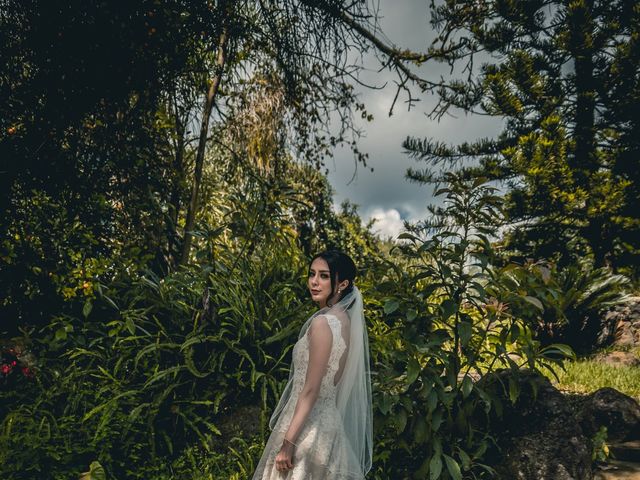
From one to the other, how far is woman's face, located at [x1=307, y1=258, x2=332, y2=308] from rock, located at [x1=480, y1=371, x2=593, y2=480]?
1.35 metres

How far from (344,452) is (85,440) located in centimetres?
Result: 211

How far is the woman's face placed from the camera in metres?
2.72

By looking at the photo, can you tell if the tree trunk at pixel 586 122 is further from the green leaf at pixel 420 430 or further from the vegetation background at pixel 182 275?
the green leaf at pixel 420 430

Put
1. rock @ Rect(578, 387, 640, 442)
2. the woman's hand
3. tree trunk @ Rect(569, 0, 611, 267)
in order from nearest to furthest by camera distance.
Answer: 1. the woman's hand
2. rock @ Rect(578, 387, 640, 442)
3. tree trunk @ Rect(569, 0, 611, 267)

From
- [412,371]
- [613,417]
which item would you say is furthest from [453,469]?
[613,417]

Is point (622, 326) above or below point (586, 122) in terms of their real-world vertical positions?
below

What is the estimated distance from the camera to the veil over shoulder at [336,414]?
2445mm

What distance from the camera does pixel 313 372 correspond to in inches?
95.5

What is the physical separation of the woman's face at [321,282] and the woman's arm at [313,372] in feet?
0.78

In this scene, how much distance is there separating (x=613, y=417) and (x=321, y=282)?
2.82m

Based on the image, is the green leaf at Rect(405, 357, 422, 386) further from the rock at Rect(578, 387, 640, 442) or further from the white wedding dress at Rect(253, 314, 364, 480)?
the rock at Rect(578, 387, 640, 442)

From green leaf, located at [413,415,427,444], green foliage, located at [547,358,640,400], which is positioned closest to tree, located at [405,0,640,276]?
green foliage, located at [547,358,640,400]

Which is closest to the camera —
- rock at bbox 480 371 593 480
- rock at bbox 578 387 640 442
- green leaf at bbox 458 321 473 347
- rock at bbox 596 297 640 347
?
green leaf at bbox 458 321 473 347

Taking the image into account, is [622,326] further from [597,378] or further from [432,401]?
[432,401]
